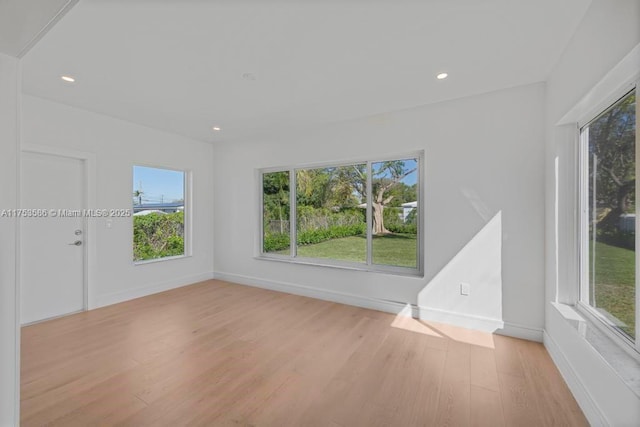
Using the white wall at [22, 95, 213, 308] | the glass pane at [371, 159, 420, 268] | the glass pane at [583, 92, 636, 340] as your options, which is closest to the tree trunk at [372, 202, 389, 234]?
the glass pane at [371, 159, 420, 268]

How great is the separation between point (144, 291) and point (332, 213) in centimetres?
308

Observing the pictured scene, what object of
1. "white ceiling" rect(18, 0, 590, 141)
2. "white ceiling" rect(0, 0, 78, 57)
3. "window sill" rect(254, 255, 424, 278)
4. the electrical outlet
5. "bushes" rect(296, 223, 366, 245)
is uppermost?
"white ceiling" rect(18, 0, 590, 141)

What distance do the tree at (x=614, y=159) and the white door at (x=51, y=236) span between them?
5.29m

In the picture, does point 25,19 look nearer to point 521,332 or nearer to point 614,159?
point 614,159

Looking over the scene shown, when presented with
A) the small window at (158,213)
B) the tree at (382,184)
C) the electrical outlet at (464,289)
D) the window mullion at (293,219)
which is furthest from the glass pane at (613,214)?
the small window at (158,213)

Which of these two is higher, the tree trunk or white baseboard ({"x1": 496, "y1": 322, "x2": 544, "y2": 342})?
the tree trunk

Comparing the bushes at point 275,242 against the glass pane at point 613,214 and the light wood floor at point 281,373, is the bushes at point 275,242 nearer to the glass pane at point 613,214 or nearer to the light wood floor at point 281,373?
the light wood floor at point 281,373

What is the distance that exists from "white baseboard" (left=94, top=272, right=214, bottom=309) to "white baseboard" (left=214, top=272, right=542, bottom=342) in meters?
0.76

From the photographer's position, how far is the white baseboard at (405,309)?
2768mm

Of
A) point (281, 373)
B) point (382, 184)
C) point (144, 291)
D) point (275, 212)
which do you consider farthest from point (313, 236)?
point (144, 291)

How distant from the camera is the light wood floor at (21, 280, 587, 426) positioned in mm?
1736

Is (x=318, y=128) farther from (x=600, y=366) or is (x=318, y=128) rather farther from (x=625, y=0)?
(x=600, y=366)

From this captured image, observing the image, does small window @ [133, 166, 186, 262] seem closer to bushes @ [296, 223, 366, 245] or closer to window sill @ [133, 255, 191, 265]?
window sill @ [133, 255, 191, 265]

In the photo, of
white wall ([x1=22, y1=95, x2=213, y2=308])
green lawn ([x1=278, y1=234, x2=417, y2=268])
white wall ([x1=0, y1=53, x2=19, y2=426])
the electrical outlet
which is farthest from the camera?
green lawn ([x1=278, y1=234, x2=417, y2=268])
